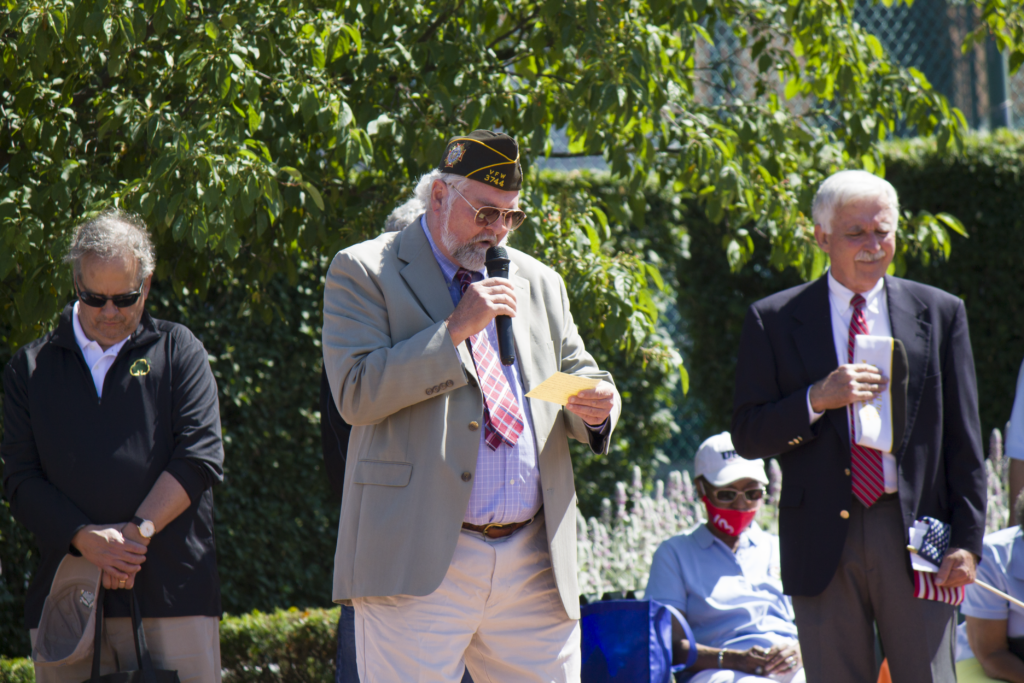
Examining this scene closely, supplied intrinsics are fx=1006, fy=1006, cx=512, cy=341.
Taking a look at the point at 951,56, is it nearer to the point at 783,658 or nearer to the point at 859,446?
the point at 783,658

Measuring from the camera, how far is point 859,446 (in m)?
3.31

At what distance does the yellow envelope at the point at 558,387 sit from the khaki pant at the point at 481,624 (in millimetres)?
364

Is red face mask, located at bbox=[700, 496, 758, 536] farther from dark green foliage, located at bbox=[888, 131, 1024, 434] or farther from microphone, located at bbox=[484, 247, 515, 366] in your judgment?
dark green foliage, located at bbox=[888, 131, 1024, 434]

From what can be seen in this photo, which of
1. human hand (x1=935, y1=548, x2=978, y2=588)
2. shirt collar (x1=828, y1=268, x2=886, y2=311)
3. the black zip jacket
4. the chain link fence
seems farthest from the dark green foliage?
the black zip jacket

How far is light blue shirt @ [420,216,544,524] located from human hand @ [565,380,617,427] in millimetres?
136

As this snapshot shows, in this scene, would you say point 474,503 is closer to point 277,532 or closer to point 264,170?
point 264,170

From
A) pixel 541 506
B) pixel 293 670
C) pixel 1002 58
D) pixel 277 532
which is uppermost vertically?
pixel 1002 58

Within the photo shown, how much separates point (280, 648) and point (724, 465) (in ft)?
8.57

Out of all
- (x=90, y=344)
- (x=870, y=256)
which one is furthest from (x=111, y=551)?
(x=870, y=256)

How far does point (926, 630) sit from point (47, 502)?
295cm

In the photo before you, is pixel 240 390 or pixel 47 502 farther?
pixel 240 390

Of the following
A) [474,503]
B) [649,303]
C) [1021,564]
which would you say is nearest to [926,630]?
[1021,564]

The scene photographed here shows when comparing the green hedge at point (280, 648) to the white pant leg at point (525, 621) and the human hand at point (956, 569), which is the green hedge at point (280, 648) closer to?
the white pant leg at point (525, 621)

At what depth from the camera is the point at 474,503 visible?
2.58 m
